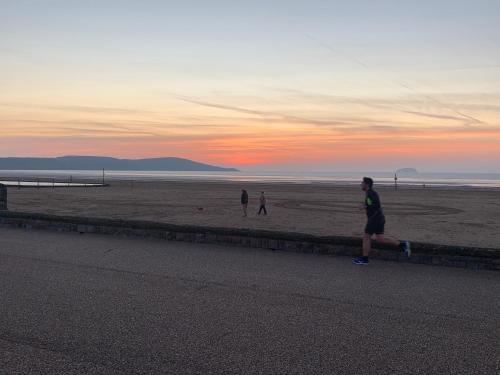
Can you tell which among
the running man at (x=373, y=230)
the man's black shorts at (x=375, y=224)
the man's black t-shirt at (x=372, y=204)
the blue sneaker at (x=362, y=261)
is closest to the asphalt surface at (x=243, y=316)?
the blue sneaker at (x=362, y=261)

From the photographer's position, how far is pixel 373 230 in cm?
948

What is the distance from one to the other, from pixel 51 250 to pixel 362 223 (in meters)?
13.0

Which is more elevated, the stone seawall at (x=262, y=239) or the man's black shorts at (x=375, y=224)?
the man's black shorts at (x=375, y=224)

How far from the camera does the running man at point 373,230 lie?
358 inches

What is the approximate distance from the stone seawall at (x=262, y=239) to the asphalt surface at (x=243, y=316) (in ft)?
1.06

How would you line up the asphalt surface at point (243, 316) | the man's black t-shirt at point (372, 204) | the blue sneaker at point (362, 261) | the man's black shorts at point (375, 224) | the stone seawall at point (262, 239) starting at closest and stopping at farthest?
the asphalt surface at point (243, 316)
the stone seawall at point (262, 239)
the blue sneaker at point (362, 261)
the man's black shorts at point (375, 224)
the man's black t-shirt at point (372, 204)

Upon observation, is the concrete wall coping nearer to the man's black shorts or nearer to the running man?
the running man

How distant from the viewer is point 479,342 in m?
4.92

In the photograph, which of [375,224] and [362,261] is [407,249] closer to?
[375,224]

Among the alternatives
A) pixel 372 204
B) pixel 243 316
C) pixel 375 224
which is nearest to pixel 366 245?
pixel 375 224

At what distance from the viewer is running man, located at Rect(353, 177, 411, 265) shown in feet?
29.9

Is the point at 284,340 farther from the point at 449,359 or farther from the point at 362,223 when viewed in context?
the point at 362,223

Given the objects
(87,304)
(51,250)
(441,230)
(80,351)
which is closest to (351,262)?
(87,304)

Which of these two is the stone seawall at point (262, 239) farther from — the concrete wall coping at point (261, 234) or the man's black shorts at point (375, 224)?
the man's black shorts at point (375, 224)
